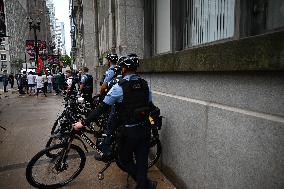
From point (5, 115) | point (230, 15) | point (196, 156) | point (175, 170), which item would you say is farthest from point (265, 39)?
point (5, 115)

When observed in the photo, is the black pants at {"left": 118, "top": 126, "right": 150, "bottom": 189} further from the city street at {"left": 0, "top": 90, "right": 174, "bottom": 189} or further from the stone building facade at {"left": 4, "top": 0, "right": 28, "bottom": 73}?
the stone building facade at {"left": 4, "top": 0, "right": 28, "bottom": 73}

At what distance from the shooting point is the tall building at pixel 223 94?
2.34 metres

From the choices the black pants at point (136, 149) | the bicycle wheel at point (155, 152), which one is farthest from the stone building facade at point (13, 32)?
the black pants at point (136, 149)

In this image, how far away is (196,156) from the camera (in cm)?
367

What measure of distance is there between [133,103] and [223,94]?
43.9 inches

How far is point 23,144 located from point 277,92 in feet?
21.8

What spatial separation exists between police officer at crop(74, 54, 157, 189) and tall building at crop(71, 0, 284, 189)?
70 cm

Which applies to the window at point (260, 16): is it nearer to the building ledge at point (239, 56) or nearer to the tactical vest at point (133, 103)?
the building ledge at point (239, 56)

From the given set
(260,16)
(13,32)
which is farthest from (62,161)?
(13,32)

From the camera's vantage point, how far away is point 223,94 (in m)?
3.04

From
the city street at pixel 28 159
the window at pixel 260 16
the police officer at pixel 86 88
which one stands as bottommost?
the city street at pixel 28 159

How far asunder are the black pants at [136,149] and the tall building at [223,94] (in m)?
0.69

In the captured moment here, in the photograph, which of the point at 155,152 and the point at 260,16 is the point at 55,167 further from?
the point at 260,16

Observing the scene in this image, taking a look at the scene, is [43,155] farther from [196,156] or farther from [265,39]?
[265,39]
